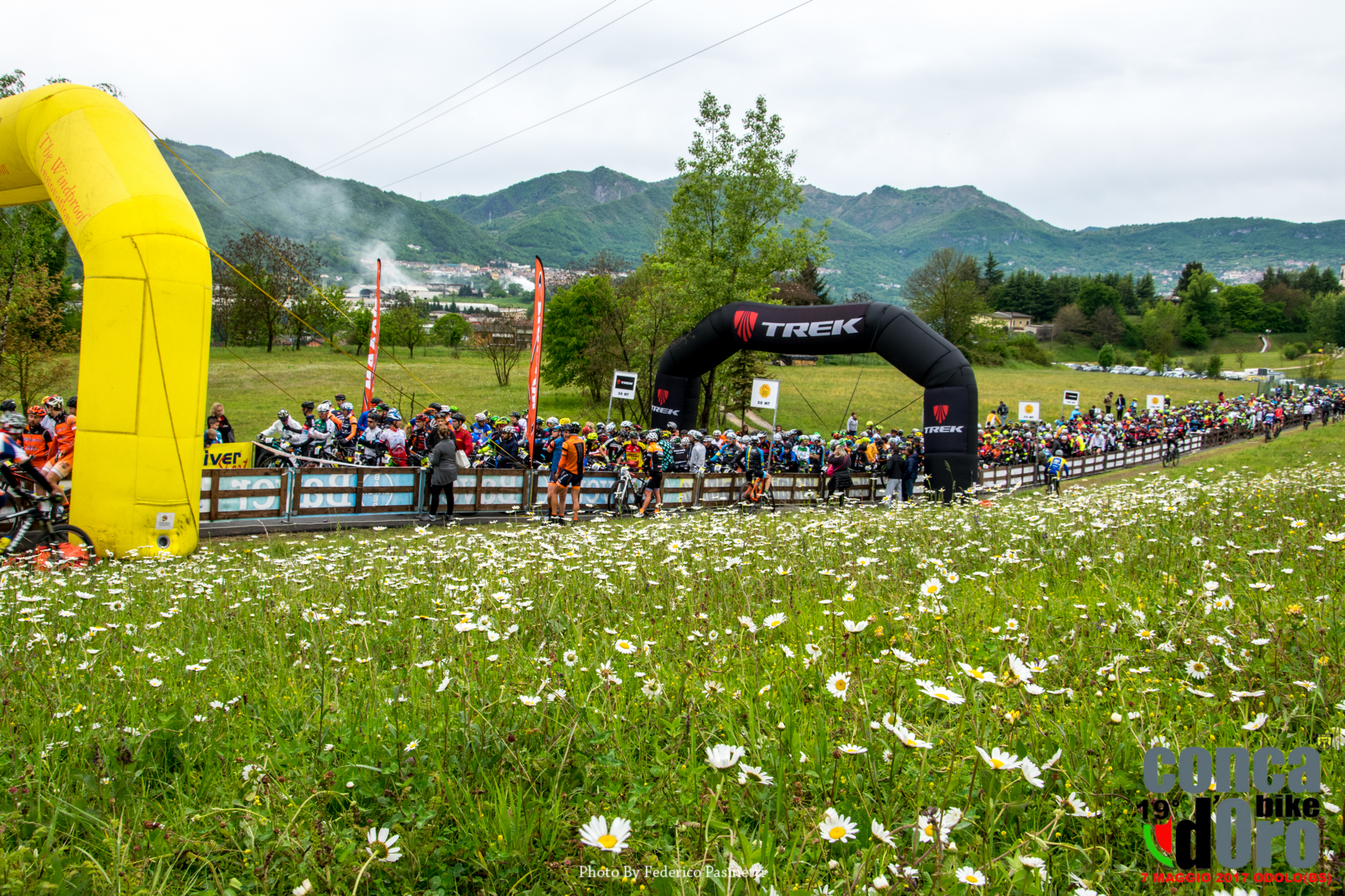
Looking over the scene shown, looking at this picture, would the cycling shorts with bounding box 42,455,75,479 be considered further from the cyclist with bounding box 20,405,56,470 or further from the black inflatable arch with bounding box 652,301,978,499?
the black inflatable arch with bounding box 652,301,978,499

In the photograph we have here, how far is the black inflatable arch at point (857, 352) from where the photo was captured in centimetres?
1902

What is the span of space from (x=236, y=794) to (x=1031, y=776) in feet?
8.21

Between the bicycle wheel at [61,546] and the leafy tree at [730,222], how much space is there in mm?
24251

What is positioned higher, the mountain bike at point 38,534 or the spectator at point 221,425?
the spectator at point 221,425

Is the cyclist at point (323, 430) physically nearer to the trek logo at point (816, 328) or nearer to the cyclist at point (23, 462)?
the cyclist at point (23, 462)

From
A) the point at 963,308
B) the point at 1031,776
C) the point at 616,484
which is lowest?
the point at 616,484

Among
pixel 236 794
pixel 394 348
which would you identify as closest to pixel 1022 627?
pixel 236 794

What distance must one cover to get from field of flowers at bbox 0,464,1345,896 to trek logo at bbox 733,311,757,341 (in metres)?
17.9

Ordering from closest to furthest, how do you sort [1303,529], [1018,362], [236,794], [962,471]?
[236,794] < [1303,529] < [962,471] < [1018,362]

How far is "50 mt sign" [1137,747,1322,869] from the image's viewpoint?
212cm

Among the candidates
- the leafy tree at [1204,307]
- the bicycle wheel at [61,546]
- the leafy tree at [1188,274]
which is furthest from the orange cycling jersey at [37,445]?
the leafy tree at [1188,274]

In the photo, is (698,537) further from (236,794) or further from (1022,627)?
(236,794)

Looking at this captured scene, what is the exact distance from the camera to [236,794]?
8.36 feet

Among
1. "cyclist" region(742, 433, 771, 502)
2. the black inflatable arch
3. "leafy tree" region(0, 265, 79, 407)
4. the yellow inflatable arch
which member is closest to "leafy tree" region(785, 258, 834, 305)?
the black inflatable arch
